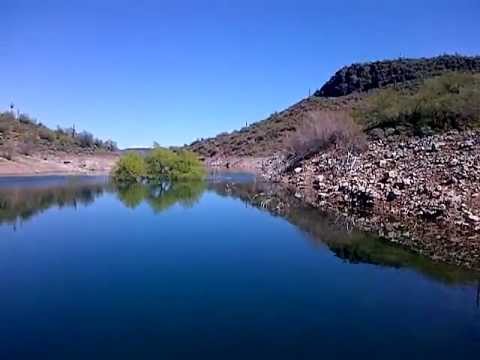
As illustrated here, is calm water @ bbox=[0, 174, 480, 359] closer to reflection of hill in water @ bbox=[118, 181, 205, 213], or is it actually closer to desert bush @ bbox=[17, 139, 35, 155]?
reflection of hill in water @ bbox=[118, 181, 205, 213]

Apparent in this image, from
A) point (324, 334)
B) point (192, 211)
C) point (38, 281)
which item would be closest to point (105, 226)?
point (192, 211)

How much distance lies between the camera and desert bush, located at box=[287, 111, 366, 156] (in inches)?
1638

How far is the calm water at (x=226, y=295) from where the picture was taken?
8.90 metres

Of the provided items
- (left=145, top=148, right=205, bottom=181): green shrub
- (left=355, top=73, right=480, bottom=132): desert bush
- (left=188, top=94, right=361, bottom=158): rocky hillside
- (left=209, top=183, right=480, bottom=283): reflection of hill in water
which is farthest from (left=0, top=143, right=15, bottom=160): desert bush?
(left=209, top=183, right=480, bottom=283): reflection of hill in water

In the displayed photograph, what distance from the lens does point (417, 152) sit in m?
30.6

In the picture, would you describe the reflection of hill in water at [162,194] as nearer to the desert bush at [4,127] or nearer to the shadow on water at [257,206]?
the shadow on water at [257,206]

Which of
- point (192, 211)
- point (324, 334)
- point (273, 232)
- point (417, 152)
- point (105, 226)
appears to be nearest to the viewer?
point (324, 334)

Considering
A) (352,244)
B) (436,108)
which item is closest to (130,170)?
(436,108)

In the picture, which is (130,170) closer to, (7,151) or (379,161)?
(379,161)

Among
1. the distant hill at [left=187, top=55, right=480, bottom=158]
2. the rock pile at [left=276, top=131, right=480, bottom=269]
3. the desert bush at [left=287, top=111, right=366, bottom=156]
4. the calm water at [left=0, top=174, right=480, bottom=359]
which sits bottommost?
the calm water at [left=0, top=174, right=480, bottom=359]

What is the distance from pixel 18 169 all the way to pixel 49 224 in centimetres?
4017

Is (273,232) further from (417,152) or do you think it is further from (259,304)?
(417,152)

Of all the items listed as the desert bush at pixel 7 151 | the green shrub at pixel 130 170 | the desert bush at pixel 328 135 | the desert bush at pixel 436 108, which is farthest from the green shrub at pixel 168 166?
the desert bush at pixel 7 151

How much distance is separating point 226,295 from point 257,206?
18.5 meters
